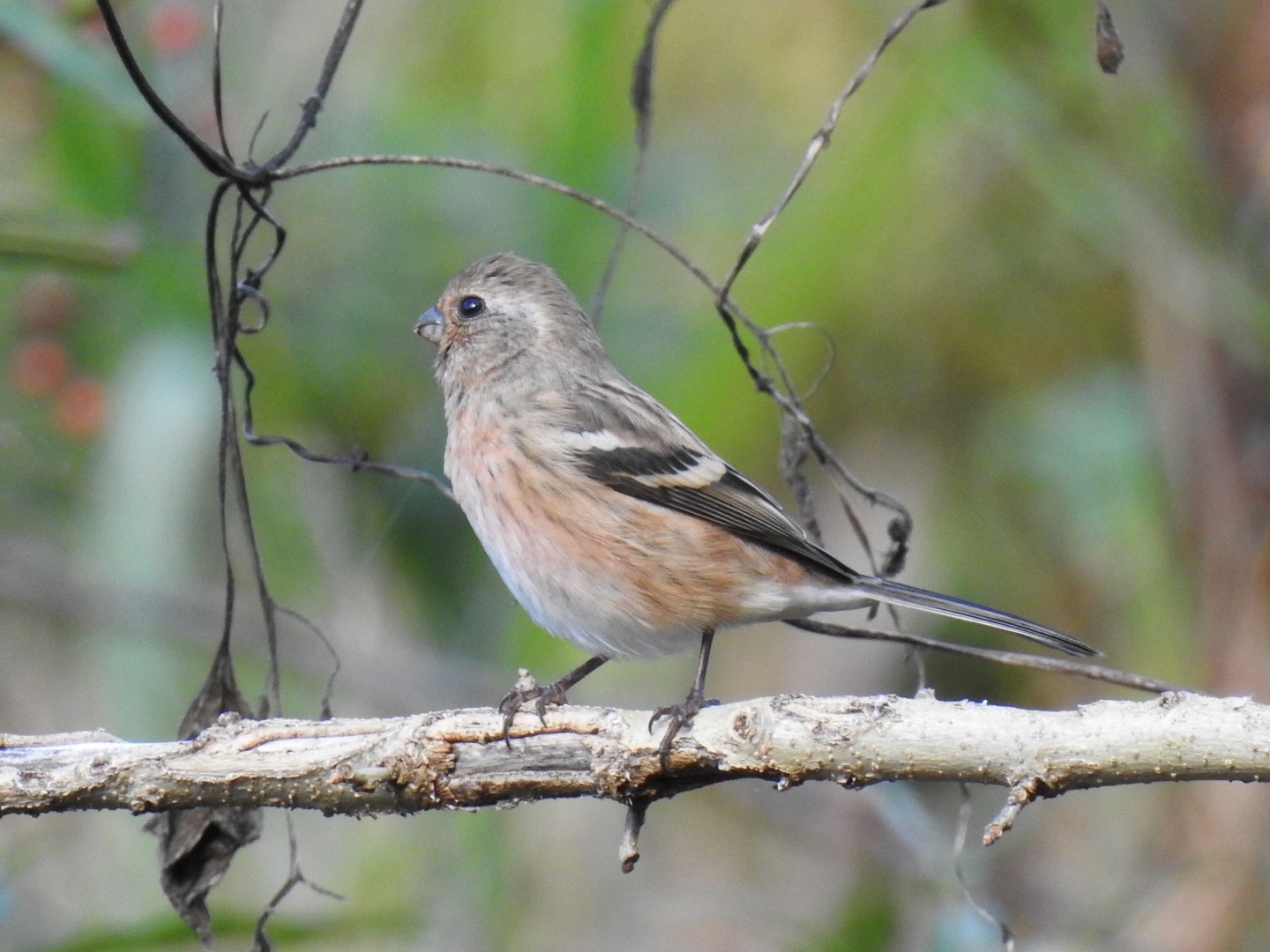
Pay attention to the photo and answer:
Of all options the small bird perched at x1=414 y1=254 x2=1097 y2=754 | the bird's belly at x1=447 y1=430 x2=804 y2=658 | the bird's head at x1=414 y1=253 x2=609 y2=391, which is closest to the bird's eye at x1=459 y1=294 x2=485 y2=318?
the bird's head at x1=414 y1=253 x2=609 y2=391

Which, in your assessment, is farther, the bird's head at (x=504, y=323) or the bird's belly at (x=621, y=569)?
the bird's head at (x=504, y=323)

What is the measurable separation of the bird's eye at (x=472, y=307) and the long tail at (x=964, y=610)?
69.9 inches

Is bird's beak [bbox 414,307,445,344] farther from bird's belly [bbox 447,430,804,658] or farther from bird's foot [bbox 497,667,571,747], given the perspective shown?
bird's foot [bbox 497,667,571,747]

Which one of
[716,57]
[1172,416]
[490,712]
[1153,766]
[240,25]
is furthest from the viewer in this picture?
[716,57]

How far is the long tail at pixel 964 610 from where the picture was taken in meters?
3.90

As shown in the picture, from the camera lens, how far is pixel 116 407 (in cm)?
574

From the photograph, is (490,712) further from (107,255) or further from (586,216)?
(586,216)

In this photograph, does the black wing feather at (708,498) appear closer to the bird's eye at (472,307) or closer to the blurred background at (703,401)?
the bird's eye at (472,307)

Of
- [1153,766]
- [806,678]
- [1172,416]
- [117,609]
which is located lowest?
[1153,766]

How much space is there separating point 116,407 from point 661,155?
3031mm

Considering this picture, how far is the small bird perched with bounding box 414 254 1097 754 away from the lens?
4.20m

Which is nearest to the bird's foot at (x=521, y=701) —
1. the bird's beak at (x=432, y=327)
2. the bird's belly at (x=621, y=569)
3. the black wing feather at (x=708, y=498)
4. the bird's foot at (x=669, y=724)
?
the bird's foot at (x=669, y=724)

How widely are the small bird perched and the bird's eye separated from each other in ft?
1.56

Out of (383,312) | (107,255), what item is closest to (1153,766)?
(107,255)
